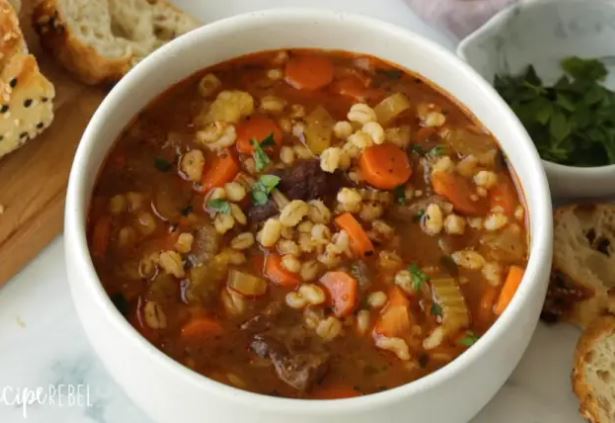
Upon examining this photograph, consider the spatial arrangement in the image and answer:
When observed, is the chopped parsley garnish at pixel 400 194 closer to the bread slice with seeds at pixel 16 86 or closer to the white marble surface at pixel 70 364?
the white marble surface at pixel 70 364

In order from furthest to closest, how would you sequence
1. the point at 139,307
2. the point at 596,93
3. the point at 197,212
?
the point at 596,93 → the point at 197,212 → the point at 139,307

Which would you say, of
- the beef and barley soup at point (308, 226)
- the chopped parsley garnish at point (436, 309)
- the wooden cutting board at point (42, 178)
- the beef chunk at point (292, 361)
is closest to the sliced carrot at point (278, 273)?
the beef and barley soup at point (308, 226)

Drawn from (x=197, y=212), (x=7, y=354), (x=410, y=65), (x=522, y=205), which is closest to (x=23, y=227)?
(x=7, y=354)

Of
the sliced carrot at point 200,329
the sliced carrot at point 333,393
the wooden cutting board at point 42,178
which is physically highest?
the sliced carrot at point 200,329

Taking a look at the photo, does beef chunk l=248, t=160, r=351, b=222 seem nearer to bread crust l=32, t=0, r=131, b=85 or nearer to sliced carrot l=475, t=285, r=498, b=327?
sliced carrot l=475, t=285, r=498, b=327

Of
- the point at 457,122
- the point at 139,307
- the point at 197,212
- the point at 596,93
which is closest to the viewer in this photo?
the point at 139,307

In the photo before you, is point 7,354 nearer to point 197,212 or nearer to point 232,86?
point 197,212
